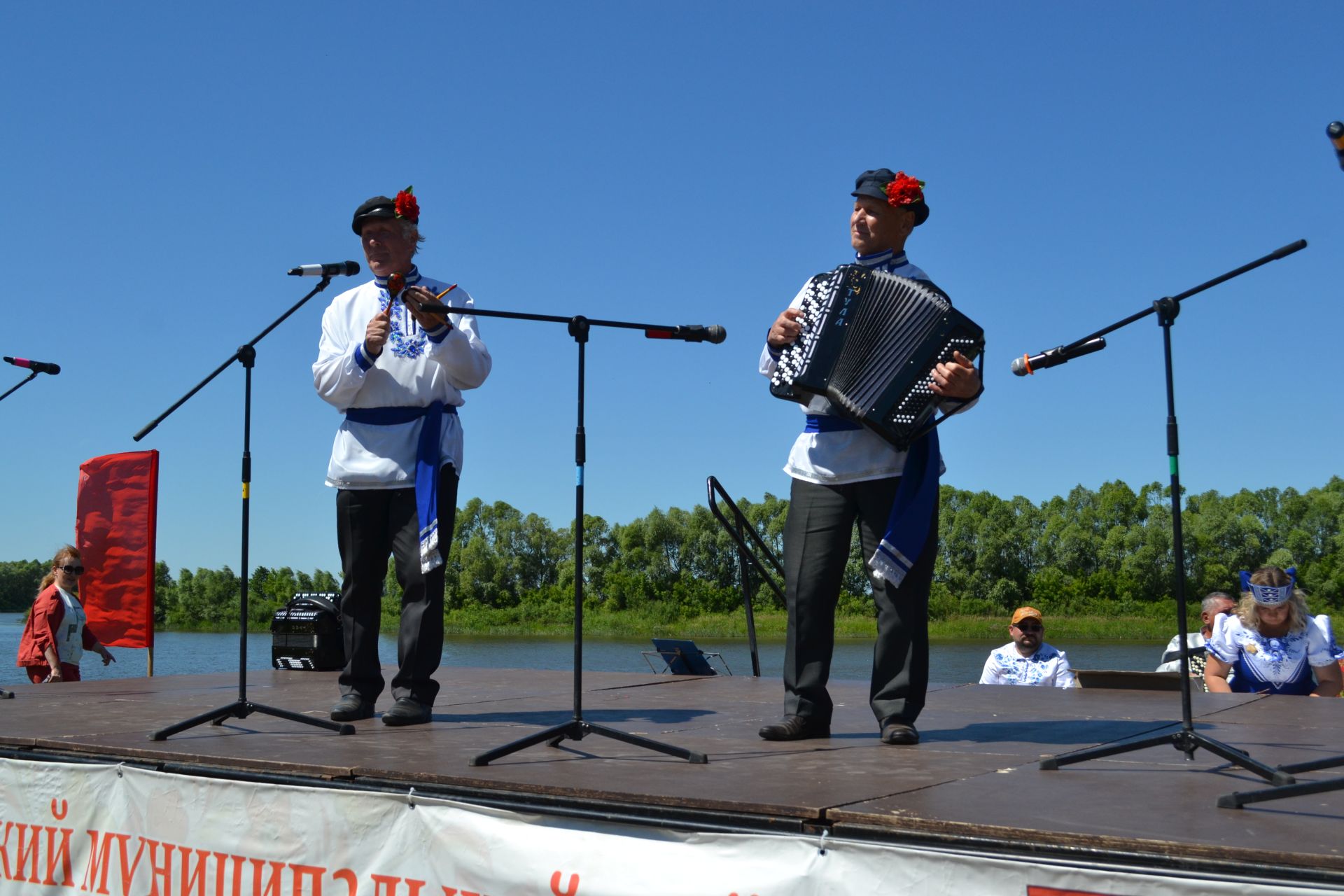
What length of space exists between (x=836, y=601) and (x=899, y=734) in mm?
461

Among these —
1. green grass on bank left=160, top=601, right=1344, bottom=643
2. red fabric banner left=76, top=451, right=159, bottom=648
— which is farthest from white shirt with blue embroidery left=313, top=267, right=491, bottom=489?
green grass on bank left=160, top=601, right=1344, bottom=643

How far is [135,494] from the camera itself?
916 centimetres

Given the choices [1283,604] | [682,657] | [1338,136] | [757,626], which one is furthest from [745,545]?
[757,626]

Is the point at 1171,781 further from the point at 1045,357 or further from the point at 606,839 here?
the point at 606,839

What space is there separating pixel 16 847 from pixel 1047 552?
55409 mm

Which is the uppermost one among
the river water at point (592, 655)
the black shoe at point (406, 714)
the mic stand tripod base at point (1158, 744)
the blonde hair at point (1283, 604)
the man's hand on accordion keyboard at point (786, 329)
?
the man's hand on accordion keyboard at point (786, 329)

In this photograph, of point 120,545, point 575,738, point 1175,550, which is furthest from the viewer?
point 120,545

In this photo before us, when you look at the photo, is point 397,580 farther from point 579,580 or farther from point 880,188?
point 880,188

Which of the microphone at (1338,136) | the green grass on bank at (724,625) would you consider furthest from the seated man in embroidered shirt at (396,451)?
the green grass on bank at (724,625)

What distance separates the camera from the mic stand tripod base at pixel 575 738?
3.48 meters

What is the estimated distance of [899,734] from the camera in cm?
385

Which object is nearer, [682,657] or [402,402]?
[402,402]

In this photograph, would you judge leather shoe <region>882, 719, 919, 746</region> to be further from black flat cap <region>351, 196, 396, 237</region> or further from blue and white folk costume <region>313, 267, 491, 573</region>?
black flat cap <region>351, 196, 396, 237</region>

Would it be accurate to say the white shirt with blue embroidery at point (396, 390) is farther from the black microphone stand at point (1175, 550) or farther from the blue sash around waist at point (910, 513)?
the black microphone stand at point (1175, 550)
